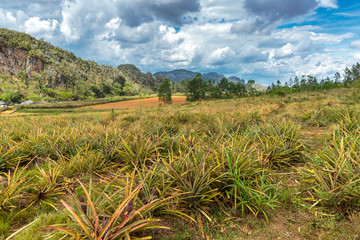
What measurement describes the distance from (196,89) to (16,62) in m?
171

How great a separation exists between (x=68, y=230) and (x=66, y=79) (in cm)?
17730

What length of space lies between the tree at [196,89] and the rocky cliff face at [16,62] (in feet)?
489

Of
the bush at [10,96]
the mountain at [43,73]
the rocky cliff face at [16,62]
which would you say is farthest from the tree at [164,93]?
the rocky cliff face at [16,62]

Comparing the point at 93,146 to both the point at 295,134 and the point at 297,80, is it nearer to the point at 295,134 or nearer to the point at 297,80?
the point at 295,134

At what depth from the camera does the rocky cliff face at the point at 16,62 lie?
140 meters

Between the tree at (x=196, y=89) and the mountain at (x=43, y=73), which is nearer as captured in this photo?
the tree at (x=196, y=89)

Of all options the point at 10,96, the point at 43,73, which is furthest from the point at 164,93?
the point at 43,73

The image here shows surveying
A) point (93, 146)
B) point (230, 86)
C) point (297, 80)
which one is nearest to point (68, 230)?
point (93, 146)

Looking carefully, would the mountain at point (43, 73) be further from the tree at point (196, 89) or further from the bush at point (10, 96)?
the tree at point (196, 89)

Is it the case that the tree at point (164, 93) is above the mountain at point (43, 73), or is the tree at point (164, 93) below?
below

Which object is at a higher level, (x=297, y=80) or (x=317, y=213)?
(x=297, y=80)

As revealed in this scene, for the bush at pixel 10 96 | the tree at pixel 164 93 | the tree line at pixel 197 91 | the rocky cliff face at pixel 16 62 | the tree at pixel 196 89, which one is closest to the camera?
the tree at pixel 164 93

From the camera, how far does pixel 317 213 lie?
239 cm

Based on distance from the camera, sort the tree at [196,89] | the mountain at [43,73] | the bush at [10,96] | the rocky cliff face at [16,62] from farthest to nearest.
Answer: the rocky cliff face at [16,62], the mountain at [43,73], the bush at [10,96], the tree at [196,89]
